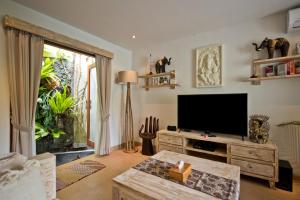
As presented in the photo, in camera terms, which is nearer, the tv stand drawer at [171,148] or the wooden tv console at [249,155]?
the wooden tv console at [249,155]

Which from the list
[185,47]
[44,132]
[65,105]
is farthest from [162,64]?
[44,132]

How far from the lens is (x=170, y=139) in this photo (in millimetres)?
2832

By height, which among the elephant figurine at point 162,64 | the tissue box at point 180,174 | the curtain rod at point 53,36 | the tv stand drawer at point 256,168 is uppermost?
the curtain rod at point 53,36

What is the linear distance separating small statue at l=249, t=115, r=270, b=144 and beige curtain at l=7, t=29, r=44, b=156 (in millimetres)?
3063

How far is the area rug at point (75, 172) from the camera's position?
212cm

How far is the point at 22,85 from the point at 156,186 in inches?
80.3

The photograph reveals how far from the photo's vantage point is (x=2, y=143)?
74.9 inches

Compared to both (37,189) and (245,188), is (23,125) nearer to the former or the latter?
(37,189)

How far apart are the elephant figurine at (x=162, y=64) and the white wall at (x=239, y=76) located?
0.33ft

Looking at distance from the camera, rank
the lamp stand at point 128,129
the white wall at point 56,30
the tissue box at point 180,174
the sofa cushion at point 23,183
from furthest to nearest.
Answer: the lamp stand at point 128,129, the white wall at point 56,30, the tissue box at point 180,174, the sofa cushion at point 23,183

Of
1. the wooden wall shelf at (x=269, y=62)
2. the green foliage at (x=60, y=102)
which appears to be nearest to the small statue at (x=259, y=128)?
the wooden wall shelf at (x=269, y=62)

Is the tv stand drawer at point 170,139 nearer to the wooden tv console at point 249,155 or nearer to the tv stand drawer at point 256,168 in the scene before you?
the wooden tv console at point 249,155

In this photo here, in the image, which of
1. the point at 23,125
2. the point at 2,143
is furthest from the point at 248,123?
the point at 2,143

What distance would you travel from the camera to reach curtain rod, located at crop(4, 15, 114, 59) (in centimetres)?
193
